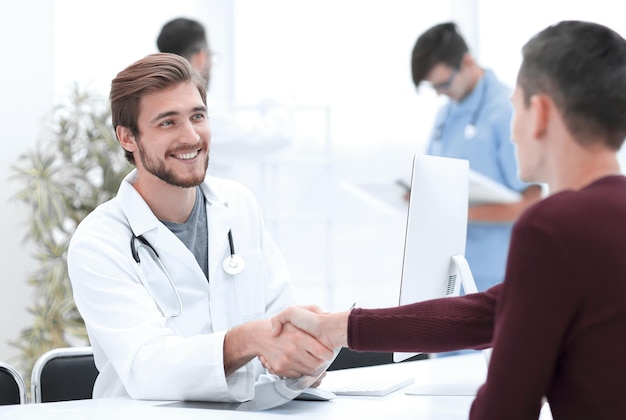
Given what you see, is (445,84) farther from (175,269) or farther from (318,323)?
(318,323)

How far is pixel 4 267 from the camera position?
3588 millimetres

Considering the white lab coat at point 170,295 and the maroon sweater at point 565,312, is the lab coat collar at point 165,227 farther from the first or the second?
the maroon sweater at point 565,312

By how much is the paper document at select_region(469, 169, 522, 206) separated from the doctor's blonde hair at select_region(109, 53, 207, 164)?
94 centimetres

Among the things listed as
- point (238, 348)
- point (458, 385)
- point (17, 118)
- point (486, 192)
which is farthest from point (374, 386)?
point (17, 118)

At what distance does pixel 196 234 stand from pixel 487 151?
1374mm

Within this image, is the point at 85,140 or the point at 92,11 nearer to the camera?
the point at 85,140

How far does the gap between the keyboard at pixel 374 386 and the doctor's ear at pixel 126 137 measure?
81cm

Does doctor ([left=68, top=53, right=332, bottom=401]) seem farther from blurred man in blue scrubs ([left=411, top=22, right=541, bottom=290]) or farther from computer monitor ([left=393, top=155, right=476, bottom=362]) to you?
blurred man in blue scrubs ([left=411, top=22, right=541, bottom=290])

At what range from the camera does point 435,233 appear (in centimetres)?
160

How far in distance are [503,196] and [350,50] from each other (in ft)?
6.49

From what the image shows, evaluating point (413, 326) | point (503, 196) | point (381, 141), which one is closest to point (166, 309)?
point (413, 326)

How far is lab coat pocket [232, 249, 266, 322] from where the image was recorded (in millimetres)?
1910

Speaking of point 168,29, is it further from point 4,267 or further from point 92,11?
point 4,267

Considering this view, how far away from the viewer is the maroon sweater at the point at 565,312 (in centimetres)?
93
